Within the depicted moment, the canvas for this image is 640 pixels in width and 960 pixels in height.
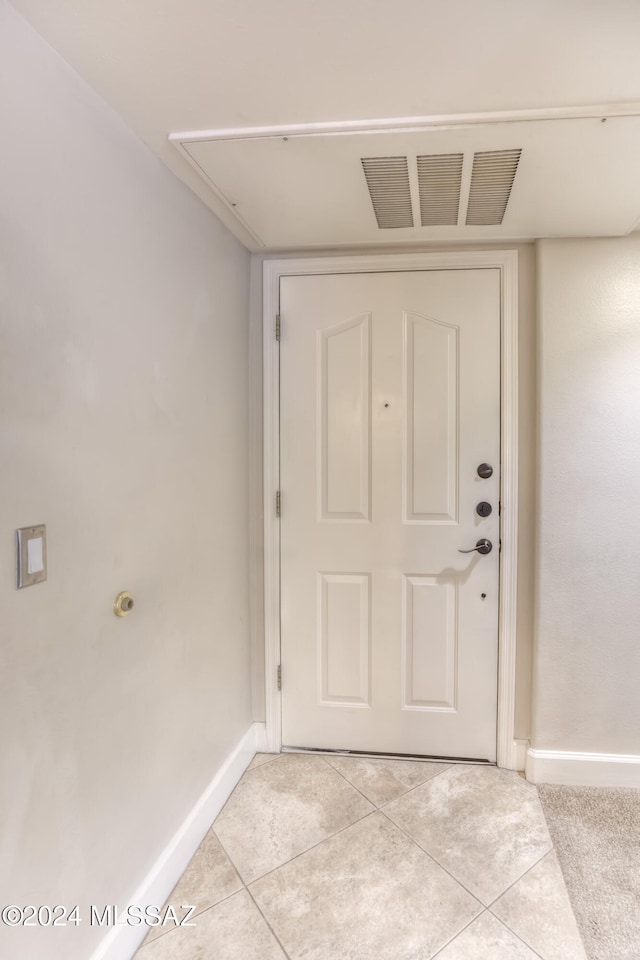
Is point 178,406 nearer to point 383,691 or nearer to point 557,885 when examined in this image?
point 383,691

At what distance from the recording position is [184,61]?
3.53ft

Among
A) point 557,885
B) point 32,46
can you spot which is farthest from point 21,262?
point 557,885

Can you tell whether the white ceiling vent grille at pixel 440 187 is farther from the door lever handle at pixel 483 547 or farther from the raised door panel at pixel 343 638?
the raised door panel at pixel 343 638

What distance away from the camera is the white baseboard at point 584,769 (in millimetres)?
1974

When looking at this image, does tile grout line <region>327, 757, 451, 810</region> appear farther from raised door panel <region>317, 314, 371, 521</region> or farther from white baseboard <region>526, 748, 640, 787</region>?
raised door panel <region>317, 314, 371, 521</region>

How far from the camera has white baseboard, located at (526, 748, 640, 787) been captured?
197cm

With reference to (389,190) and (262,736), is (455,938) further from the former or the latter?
(389,190)

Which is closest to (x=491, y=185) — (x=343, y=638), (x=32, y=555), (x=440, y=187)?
(x=440, y=187)

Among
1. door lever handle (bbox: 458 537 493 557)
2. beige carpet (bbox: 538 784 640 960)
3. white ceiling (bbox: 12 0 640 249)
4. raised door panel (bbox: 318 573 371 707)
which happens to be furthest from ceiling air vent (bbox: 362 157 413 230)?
beige carpet (bbox: 538 784 640 960)

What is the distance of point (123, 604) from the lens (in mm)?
1270

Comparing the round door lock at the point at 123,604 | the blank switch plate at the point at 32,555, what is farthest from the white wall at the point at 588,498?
the blank switch plate at the point at 32,555

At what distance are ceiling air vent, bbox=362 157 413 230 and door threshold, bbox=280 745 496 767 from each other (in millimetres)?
2151

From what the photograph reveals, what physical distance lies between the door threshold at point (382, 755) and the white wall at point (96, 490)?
0.58 metres

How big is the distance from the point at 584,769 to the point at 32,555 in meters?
2.15
